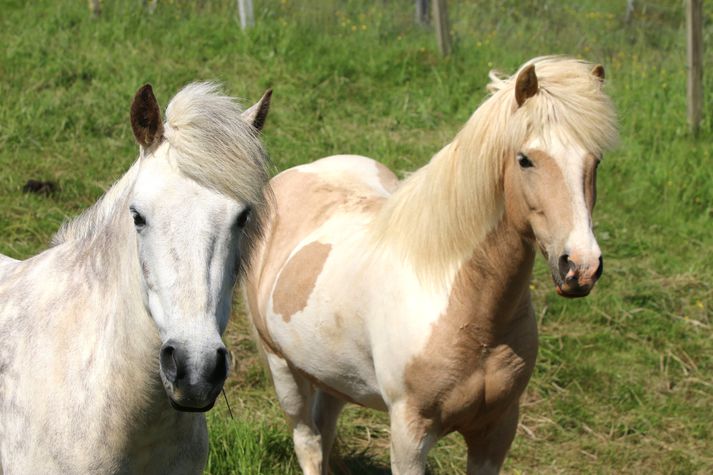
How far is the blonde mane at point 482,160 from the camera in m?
3.16

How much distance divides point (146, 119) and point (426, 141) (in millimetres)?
4992

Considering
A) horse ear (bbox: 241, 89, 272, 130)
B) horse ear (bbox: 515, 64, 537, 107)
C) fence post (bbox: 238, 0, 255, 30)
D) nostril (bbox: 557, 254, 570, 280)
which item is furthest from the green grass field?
horse ear (bbox: 241, 89, 272, 130)

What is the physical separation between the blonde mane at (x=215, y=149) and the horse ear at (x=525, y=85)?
1072mm

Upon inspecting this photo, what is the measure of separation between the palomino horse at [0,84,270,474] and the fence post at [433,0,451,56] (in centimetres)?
594

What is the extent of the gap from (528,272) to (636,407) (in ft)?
6.38

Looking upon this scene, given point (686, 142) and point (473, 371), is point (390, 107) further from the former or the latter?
point (473, 371)

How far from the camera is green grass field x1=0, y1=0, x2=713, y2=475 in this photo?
15.7 ft

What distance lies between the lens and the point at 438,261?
3.49 meters

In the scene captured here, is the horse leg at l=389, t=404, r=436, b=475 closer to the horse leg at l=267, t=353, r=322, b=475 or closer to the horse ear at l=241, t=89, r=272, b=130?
the horse leg at l=267, t=353, r=322, b=475

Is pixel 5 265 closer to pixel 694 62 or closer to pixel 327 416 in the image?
pixel 327 416

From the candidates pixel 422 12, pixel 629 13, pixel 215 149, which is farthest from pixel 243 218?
pixel 629 13

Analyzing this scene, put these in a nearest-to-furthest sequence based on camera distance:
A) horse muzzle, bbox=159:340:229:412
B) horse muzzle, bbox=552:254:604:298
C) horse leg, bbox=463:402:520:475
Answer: horse muzzle, bbox=159:340:229:412, horse muzzle, bbox=552:254:604:298, horse leg, bbox=463:402:520:475

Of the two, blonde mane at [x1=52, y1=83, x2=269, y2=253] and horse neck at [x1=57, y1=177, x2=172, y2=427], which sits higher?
blonde mane at [x1=52, y1=83, x2=269, y2=253]

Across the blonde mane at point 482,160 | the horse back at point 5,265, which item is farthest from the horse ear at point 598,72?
the horse back at point 5,265
